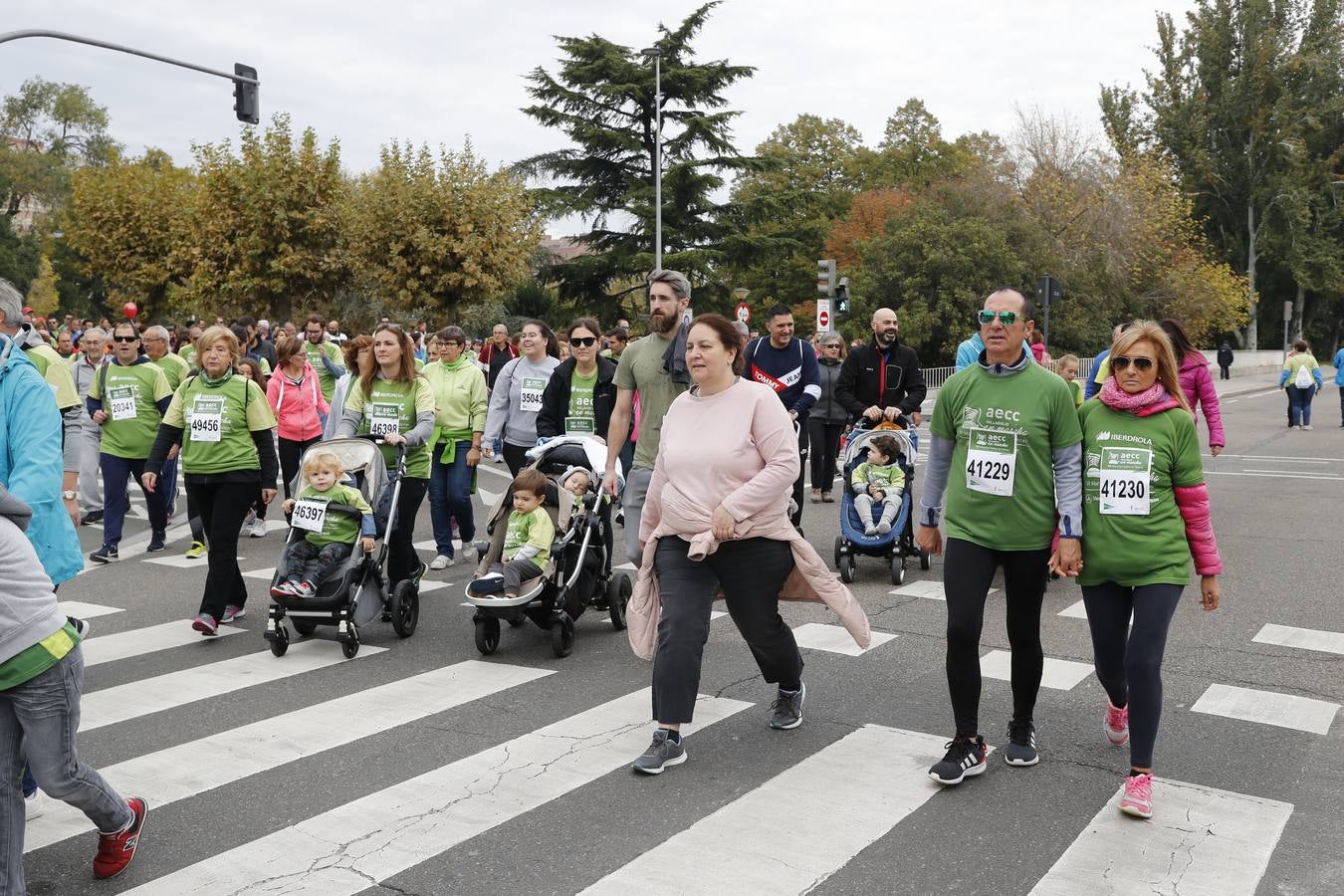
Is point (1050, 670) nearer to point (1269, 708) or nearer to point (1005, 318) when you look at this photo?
point (1269, 708)

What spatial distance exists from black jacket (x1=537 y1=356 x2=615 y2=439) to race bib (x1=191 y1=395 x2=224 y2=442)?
2.12 meters

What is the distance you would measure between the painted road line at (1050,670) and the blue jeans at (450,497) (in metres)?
5.00

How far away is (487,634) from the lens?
715 cm

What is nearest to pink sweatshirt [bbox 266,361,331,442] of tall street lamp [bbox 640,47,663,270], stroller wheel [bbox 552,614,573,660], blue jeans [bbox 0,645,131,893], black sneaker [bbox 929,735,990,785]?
stroller wheel [bbox 552,614,573,660]

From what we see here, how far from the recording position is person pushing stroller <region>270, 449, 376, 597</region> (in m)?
7.30

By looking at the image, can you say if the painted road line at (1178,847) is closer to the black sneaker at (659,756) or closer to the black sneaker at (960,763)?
the black sneaker at (960,763)

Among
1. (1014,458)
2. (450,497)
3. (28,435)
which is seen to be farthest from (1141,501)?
(450,497)

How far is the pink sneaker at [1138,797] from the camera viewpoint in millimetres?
4566

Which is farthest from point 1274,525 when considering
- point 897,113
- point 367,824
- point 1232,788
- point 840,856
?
point 897,113

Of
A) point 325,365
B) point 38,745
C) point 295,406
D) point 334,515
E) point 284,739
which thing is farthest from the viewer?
point 325,365

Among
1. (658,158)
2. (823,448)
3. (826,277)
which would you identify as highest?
(658,158)

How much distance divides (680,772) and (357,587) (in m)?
2.92

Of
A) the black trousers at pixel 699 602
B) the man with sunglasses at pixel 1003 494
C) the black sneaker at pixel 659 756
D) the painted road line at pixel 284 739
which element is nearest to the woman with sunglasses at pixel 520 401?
the painted road line at pixel 284 739

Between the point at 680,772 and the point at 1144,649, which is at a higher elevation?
the point at 1144,649
